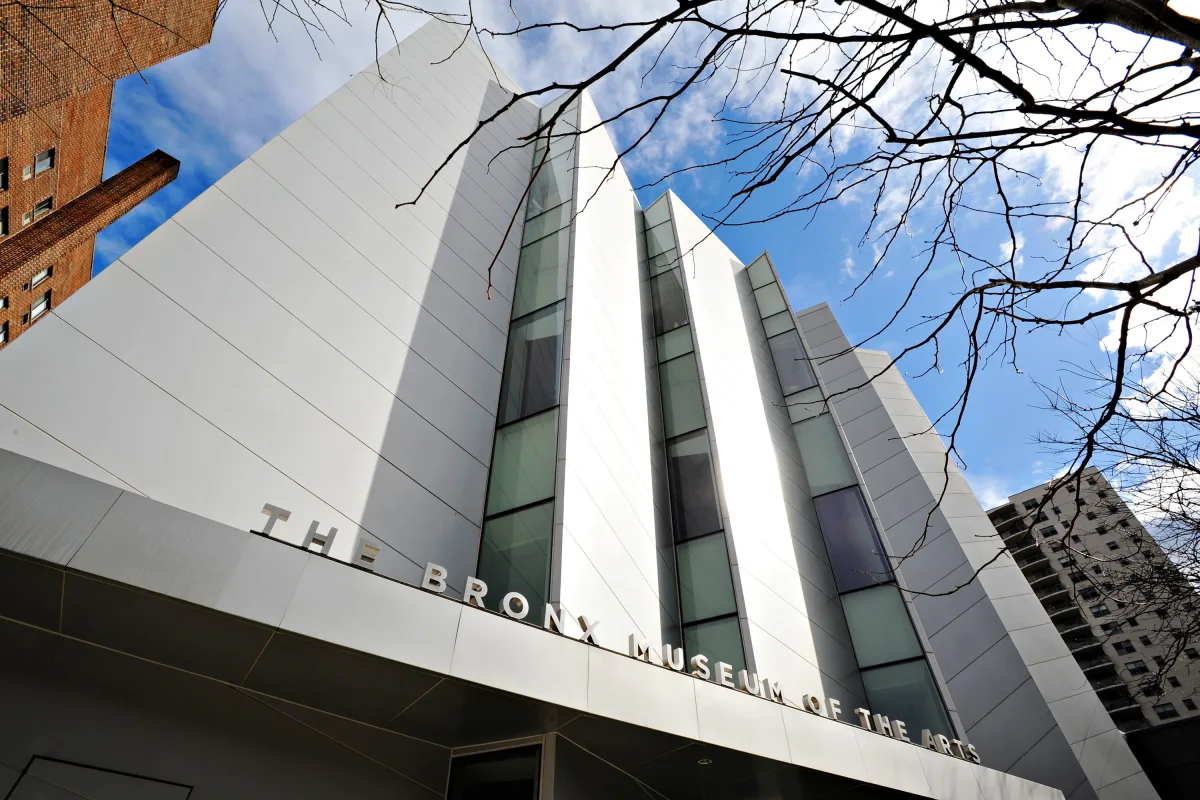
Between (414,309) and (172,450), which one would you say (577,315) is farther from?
(172,450)

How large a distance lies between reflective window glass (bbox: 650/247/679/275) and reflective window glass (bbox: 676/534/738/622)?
1092cm

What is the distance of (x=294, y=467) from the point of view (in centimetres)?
798

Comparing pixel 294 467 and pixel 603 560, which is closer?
pixel 294 467

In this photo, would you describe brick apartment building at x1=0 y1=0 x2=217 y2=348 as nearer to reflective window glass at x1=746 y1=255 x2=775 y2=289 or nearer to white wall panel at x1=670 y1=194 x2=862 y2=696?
white wall panel at x1=670 y1=194 x2=862 y2=696

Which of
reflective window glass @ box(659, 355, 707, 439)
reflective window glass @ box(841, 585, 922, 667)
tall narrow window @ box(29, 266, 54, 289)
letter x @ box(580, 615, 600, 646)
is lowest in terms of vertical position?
letter x @ box(580, 615, 600, 646)

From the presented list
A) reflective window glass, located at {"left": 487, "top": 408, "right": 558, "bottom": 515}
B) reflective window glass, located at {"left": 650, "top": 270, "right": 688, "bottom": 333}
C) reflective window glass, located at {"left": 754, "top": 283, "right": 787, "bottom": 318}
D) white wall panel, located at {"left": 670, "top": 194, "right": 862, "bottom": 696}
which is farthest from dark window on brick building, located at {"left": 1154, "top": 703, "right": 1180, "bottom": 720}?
reflective window glass, located at {"left": 487, "top": 408, "right": 558, "bottom": 515}

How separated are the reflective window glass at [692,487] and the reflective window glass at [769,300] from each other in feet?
36.2

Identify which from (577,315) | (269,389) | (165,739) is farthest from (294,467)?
(577,315)

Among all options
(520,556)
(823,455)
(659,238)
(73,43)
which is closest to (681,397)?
(823,455)

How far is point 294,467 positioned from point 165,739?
3.25 metres

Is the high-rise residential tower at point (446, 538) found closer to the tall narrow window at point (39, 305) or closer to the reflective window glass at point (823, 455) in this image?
the reflective window glass at point (823, 455)

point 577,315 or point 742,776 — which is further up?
point 577,315

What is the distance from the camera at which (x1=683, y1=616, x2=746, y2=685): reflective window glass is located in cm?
1072

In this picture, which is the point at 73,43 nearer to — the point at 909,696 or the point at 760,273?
the point at 760,273
